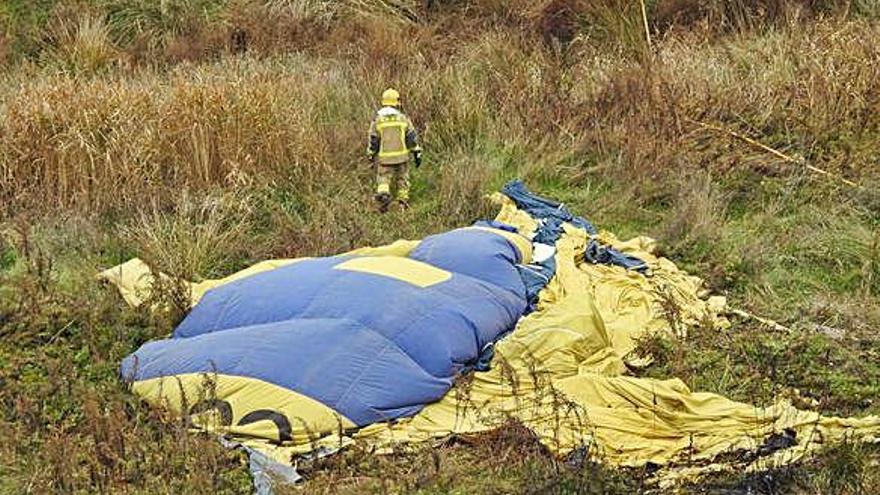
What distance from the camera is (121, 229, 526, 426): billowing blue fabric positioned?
205 inches

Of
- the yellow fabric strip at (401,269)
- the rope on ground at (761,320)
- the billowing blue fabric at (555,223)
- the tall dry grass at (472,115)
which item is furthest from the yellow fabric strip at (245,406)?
the tall dry grass at (472,115)

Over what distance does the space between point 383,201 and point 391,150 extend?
41 cm

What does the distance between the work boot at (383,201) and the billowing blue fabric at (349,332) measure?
2.47 meters

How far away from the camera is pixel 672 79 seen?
33.6 ft

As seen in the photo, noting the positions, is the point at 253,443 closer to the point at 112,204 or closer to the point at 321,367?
the point at 321,367

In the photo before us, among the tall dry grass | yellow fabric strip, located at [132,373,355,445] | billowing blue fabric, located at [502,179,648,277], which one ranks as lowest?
billowing blue fabric, located at [502,179,648,277]

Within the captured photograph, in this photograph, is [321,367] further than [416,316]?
No

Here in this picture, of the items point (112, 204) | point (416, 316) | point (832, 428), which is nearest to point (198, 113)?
point (112, 204)

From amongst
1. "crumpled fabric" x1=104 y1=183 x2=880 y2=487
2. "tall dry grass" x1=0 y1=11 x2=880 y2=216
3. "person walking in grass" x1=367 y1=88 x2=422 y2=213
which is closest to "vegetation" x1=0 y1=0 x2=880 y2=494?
"tall dry grass" x1=0 y1=11 x2=880 y2=216

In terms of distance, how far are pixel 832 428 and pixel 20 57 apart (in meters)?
11.9

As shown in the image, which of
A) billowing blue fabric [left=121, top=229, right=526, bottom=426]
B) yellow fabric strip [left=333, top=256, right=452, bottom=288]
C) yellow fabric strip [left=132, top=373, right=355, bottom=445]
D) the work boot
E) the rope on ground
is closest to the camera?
yellow fabric strip [left=132, top=373, right=355, bottom=445]

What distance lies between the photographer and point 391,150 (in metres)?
9.14

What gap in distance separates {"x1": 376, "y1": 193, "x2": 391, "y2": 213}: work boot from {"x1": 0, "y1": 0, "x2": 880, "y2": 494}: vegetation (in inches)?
7.4

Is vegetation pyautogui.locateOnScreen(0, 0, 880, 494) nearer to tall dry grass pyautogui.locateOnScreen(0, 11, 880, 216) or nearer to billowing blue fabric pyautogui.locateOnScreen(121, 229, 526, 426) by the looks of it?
tall dry grass pyautogui.locateOnScreen(0, 11, 880, 216)
